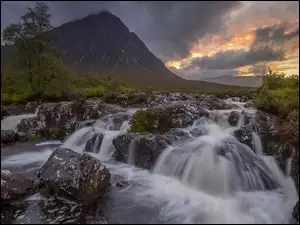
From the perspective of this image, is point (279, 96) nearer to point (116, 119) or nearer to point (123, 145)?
point (123, 145)

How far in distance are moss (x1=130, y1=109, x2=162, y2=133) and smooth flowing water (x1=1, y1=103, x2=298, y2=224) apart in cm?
301

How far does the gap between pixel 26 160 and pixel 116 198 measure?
7.83 m

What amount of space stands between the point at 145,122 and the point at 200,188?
7.13 m

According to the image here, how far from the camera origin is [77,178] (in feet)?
30.1

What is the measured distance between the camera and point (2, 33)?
32.2 meters

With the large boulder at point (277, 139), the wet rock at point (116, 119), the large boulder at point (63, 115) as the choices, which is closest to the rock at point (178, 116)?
the wet rock at point (116, 119)

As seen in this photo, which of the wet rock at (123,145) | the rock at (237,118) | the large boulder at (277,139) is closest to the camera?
the large boulder at (277,139)

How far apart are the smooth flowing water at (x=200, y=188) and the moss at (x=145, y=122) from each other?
3012 mm

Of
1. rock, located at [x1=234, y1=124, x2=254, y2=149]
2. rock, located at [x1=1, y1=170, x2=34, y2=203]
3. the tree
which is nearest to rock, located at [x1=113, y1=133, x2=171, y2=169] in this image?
rock, located at [x1=234, y1=124, x2=254, y2=149]

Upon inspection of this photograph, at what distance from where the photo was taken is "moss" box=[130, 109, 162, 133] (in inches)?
653

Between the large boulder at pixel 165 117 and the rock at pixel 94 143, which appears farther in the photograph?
the large boulder at pixel 165 117

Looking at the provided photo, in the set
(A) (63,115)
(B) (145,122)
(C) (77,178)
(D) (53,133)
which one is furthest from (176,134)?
(A) (63,115)

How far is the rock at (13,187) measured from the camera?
353 inches

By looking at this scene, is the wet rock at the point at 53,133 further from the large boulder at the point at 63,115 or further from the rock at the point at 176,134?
the rock at the point at 176,134
